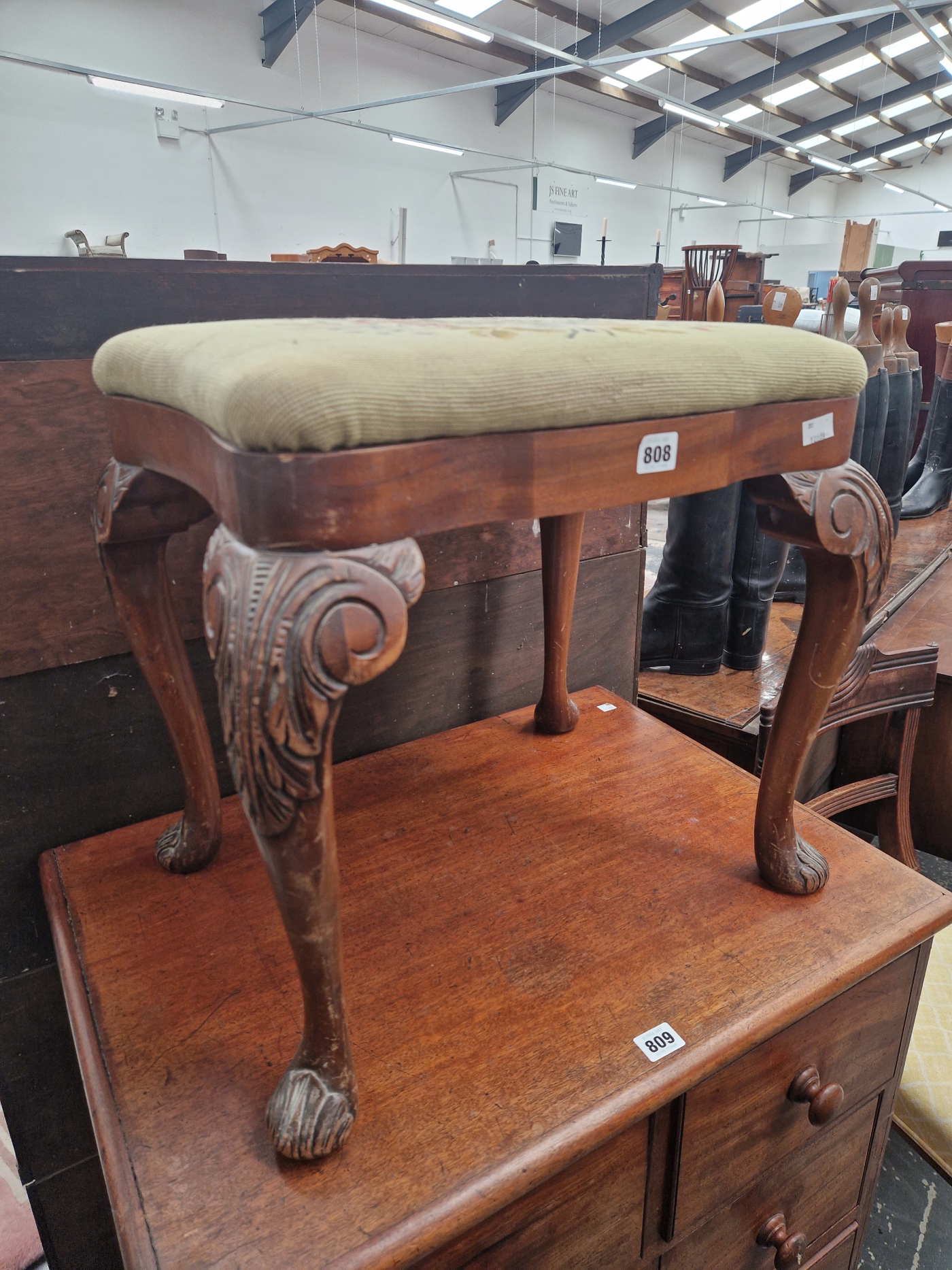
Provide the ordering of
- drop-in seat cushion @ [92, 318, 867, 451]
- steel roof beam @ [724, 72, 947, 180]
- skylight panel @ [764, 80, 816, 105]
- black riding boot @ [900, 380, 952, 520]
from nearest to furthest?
drop-in seat cushion @ [92, 318, 867, 451], black riding boot @ [900, 380, 952, 520], skylight panel @ [764, 80, 816, 105], steel roof beam @ [724, 72, 947, 180]

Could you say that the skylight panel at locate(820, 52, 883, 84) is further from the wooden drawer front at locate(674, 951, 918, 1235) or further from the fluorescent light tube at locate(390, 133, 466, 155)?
the wooden drawer front at locate(674, 951, 918, 1235)

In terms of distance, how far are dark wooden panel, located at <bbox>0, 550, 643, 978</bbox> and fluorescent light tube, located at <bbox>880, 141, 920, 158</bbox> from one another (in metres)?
15.3

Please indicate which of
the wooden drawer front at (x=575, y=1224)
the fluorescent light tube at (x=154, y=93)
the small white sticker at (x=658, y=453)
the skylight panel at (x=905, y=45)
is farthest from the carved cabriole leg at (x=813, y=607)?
the skylight panel at (x=905, y=45)

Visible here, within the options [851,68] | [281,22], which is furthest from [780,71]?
[281,22]

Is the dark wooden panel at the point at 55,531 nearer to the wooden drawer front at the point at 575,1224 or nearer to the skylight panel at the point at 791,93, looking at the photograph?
the wooden drawer front at the point at 575,1224

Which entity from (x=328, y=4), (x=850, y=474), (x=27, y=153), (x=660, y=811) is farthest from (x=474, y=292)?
(x=328, y=4)

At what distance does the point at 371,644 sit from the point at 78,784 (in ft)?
1.50

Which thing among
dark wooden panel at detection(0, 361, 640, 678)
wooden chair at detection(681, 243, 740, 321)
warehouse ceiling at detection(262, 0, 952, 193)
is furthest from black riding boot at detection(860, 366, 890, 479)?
warehouse ceiling at detection(262, 0, 952, 193)

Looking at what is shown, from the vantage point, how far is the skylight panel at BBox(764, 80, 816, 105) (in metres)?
9.98

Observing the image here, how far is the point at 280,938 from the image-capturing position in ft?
1.88

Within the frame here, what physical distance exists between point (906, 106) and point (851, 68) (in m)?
2.12

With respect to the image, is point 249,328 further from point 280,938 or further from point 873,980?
point 873,980

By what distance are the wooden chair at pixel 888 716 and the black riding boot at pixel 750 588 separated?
0.32 metres

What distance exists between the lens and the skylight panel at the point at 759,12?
796cm
